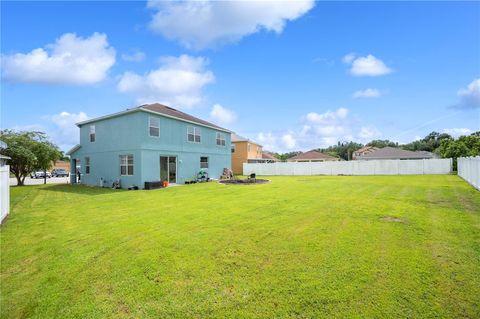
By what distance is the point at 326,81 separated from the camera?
21156 mm

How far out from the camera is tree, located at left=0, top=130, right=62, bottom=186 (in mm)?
21297

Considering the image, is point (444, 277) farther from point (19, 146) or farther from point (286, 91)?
point (19, 146)

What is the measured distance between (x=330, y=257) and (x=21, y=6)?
14.0 meters

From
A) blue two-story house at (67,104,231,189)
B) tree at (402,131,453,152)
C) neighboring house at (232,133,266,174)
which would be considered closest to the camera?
blue two-story house at (67,104,231,189)

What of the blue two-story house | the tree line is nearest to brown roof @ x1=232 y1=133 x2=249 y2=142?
the blue two-story house

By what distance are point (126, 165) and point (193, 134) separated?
6382 mm

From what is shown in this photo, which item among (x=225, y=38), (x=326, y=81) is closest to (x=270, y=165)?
(x=326, y=81)

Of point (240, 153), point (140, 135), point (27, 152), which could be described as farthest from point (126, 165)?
point (240, 153)

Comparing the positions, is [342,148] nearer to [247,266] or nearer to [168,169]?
[168,169]

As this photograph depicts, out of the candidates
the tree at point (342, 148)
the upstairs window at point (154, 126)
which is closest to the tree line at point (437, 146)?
the tree at point (342, 148)

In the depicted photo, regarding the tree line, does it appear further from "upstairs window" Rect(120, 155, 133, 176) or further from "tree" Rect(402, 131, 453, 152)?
"upstairs window" Rect(120, 155, 133, 176)

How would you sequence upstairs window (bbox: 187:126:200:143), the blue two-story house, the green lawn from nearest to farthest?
the green lawn, the blue two-story house, upstairs window (bbox: 187:126:200:143)

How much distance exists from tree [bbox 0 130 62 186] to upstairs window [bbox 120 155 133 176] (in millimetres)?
9956

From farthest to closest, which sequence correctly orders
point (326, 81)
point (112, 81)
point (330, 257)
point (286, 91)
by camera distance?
point (286, 91)
point (326, 81)
point (112, 81)
point (330, 257)
